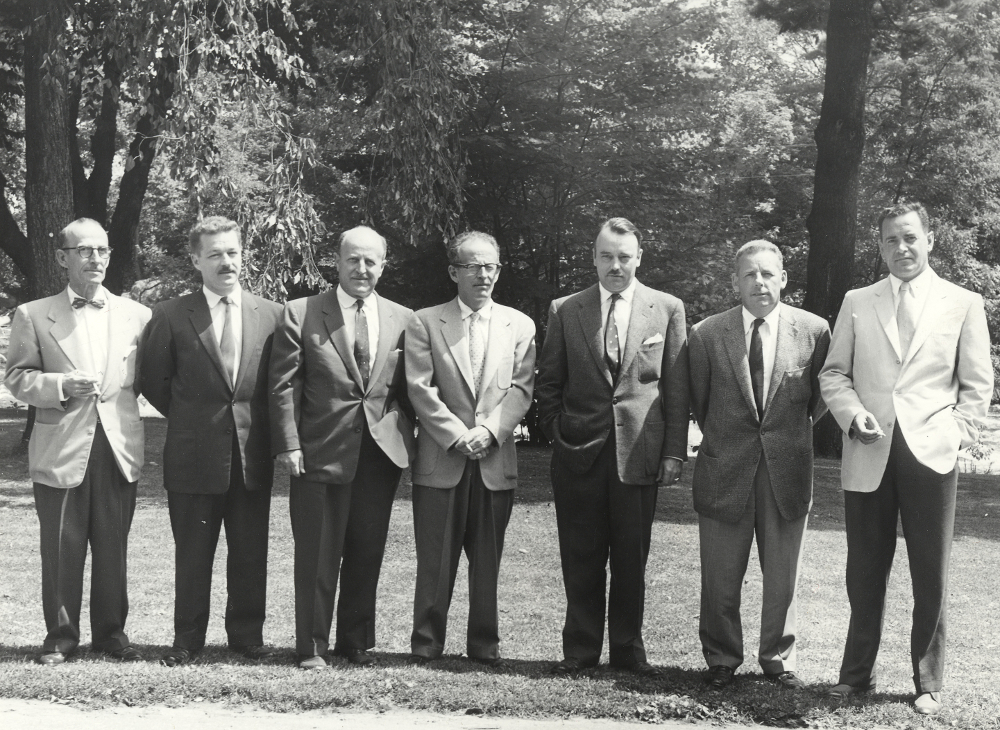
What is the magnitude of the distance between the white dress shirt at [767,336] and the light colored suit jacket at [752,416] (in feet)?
0.05

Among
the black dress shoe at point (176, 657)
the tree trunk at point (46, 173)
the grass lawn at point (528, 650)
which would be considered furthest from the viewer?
the tree trunk at point (46, 173)

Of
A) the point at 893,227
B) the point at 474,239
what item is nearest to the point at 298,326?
the point at 474,239

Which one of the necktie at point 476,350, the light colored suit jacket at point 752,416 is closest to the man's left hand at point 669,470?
the light colored suit jacket at point 752,416

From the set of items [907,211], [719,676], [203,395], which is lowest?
[719,676]

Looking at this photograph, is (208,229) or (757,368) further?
(208,229)

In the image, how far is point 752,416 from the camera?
17.2 feet

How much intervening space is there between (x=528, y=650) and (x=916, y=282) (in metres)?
2.78

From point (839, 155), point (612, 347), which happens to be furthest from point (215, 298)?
point (839, 155)

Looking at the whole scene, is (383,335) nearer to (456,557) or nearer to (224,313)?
(224,313)

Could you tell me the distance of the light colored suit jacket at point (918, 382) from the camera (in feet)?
16.1

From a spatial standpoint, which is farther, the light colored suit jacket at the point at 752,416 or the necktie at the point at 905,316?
the light colored suit jacket at the point at 752,416

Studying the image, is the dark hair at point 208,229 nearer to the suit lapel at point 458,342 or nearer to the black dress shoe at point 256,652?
the suit lapel at point 458,342

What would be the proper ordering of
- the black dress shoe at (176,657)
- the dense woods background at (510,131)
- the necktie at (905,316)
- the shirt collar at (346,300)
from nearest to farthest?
the necktie at (905,316)
the black dress shoe at (176,657)
the shirt collar at (346,300)
the dense woods background at (510,131)

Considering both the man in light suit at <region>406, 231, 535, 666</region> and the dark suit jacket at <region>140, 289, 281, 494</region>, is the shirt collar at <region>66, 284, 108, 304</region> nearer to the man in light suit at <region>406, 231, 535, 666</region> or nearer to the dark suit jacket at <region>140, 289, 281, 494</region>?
the dark suit jacket at <region>140, 289, 281, 494</region>
